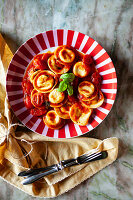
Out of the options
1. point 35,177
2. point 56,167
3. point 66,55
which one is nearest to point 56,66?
point 66,55

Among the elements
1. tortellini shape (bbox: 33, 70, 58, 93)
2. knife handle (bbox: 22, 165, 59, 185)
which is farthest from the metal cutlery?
tortellini shape (bbox: 33, 70, 58, 93)

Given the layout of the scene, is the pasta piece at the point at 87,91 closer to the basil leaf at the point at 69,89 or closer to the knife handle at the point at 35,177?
the basil leaf at the point at 69,89

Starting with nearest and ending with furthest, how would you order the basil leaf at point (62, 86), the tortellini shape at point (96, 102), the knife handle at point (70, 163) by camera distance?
the basil leaf at point (62, 86)
the tortellini shape at point (96, 102)
the knife handle at point (70, 163)

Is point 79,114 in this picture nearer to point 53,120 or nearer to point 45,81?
point 53,120

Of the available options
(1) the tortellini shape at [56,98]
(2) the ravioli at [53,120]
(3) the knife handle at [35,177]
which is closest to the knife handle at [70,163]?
(3) the knife handle at [35,177]

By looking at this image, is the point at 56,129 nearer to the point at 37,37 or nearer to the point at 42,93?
the point at 42,93
